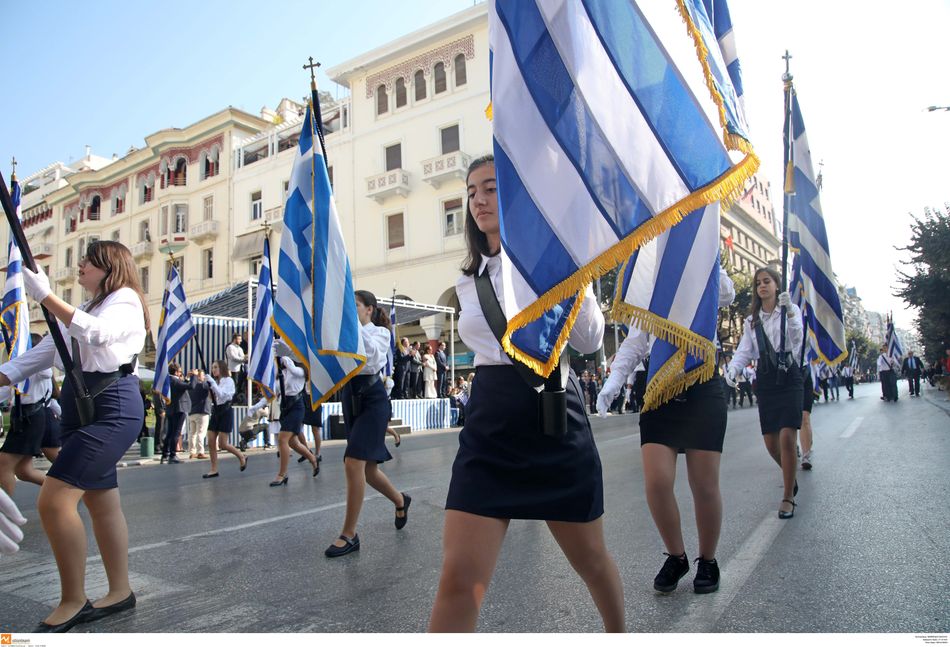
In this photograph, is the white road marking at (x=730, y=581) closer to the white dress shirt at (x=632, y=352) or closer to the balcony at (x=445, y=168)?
the white dress shirt at (x=632, y=352)

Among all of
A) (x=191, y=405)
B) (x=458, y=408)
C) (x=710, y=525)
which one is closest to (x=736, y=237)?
(x=458, y=408)

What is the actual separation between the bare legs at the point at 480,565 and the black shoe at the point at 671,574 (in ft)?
4.35

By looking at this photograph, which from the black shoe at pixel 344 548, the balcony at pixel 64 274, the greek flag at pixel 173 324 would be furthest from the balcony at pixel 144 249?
the black shoe at pixel 344 548

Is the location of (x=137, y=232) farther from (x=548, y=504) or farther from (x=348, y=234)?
(x=548, y=504)

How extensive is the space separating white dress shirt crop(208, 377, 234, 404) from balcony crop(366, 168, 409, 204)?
20.3m

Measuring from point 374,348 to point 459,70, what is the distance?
→ 86.7 ft

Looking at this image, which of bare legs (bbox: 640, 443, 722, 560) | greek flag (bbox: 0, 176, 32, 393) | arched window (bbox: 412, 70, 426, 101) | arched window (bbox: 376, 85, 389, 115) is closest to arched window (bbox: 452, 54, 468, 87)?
arched window (bbox: 412, 70, 426, 101)

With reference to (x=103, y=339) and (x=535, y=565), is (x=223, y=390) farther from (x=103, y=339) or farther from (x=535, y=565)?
(x=535, y=565)

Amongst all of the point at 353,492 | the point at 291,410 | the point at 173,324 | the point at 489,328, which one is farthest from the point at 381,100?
the point at 489,328

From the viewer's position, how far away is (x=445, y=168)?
2841cm

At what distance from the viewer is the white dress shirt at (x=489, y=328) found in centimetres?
209

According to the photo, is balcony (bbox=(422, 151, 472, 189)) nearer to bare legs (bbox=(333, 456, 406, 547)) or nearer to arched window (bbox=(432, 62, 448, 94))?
arched window (bbox=(432, 62, 448, 94))

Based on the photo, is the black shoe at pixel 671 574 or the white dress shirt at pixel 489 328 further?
the black shoe at pixel 671 574

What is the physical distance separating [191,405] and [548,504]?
1281cm
